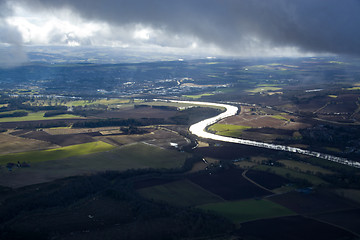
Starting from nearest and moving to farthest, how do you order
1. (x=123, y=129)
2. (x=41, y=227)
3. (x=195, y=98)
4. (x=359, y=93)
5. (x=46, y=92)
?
(x=41, y=227) → (x=123, y=129) → (x=359, y=93) → (x=195, y=98) → (x=46, y=92)

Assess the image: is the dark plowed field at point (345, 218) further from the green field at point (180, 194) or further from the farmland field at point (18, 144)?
the farmland field at point (18, 144)

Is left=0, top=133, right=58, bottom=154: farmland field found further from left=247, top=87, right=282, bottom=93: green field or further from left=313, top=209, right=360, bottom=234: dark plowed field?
left=247, top=87, right=282, bottom=93: green field

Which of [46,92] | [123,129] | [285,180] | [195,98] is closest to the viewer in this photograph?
[285,180]

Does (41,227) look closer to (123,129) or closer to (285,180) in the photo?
(285,180)

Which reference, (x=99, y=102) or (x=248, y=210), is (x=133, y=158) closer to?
(x=248, y=210)

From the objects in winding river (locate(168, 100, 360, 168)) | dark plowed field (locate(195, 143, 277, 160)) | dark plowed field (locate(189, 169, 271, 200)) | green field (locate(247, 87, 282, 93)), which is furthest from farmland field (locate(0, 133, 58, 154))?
green field (locate(247, 87, 282, 93))

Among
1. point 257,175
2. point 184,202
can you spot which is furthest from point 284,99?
point 184,202
